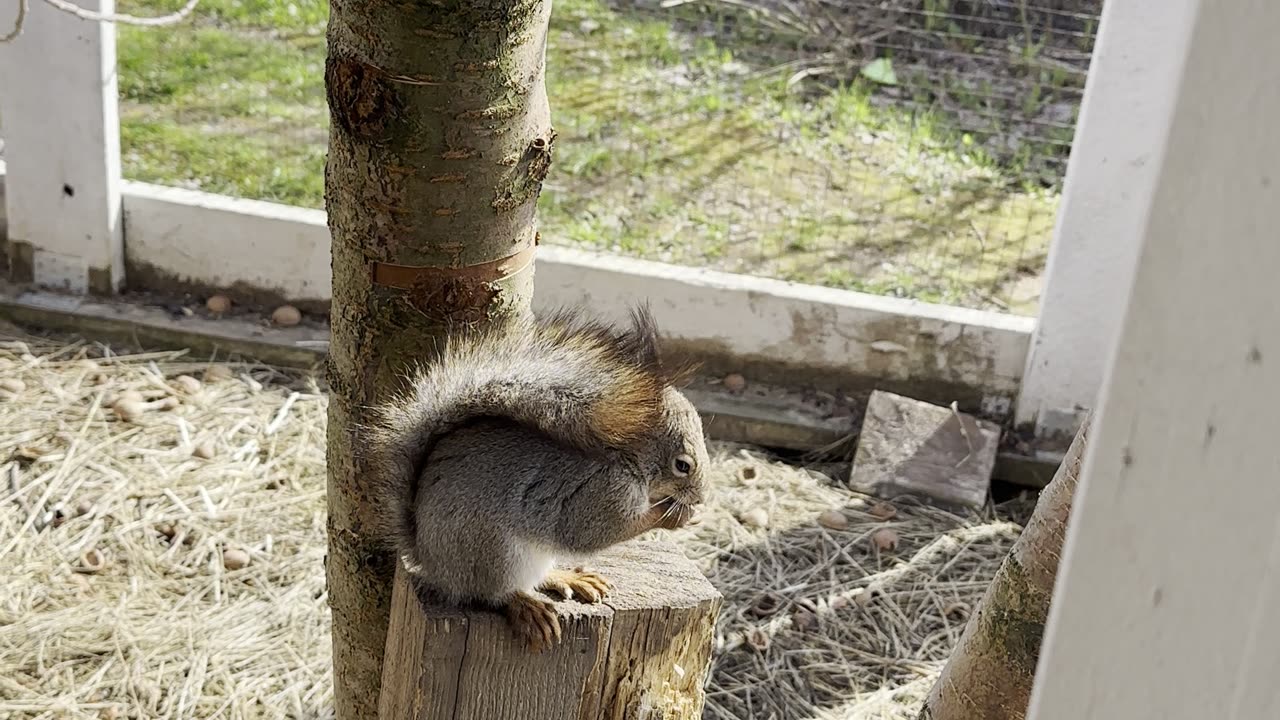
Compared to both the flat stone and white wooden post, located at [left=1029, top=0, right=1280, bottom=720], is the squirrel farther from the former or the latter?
the flat stone

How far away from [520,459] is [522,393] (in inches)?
4.3

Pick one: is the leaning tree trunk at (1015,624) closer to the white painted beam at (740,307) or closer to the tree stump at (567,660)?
the tree stump at (567,660)

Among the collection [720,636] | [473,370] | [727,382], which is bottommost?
[720,636]

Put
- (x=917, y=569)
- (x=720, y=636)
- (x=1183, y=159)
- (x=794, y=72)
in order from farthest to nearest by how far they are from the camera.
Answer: (x=794, y=72), (x=917, y=569), (x=720, y=636), (x=1183, y=159)

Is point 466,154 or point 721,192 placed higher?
point 466,154

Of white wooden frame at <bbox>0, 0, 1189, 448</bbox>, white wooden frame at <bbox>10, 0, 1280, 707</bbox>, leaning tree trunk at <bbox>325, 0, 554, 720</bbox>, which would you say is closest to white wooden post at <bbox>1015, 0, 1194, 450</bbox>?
white wooden frame at <bbox>0, 0, 1189, 448</bbox>

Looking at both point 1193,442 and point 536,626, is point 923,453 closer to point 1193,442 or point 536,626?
point 536,626

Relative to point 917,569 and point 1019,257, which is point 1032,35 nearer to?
point 1019,257

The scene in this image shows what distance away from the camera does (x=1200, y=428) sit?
1.26 ft

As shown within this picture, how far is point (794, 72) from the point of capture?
4.41 metres

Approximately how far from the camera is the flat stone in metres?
3.21

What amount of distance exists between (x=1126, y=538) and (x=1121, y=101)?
9.61ft

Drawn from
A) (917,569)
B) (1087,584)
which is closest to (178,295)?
(917,569)

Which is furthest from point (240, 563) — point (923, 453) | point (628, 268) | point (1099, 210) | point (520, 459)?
point (1099, 210)
